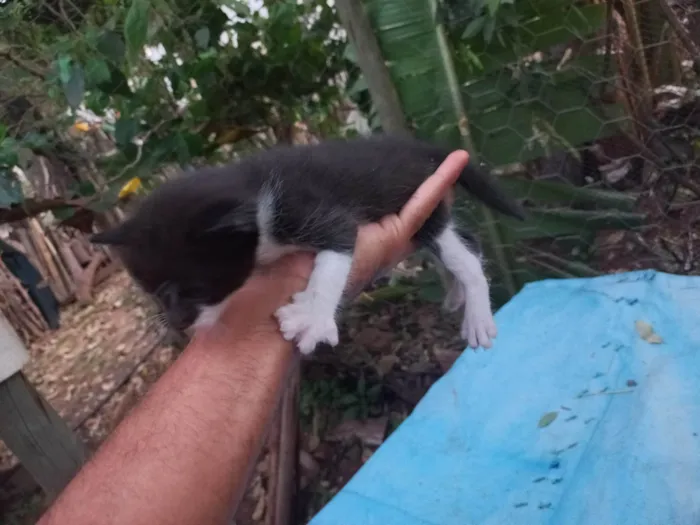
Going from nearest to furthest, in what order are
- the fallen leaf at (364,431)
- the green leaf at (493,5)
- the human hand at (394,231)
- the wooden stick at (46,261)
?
1. the human hand at (394,231)
2. the green leaf at (493,5)
3. the fallen leaf at (364,431)
4. the wooden stick at (46,261)

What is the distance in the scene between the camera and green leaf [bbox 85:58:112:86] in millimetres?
1523

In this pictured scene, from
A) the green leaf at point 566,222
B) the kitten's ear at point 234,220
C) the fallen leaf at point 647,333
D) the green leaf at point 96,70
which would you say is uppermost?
the green leaf at point 96,70

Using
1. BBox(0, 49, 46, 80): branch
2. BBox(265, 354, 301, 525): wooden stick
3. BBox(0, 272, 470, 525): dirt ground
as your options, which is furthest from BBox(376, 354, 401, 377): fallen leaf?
BBox(0, 49, 46, 80): branch

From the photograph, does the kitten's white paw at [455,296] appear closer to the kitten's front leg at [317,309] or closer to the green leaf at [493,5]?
the kitten's front leg at [317,309]

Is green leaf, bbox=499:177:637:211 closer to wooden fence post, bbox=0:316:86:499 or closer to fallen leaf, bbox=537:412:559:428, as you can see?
fallen leaf, bbox=537:412:559:428

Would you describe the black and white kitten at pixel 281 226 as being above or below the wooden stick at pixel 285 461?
above

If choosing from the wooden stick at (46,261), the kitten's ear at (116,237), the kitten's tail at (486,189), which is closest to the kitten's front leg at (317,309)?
the kitten's ear at (116,237)

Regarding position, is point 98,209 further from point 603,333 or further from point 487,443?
point 603,333

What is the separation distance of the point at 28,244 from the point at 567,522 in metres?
3.36

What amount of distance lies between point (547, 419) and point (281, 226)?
2.66 feet

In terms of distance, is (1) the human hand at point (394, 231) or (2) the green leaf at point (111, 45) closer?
(1) the human hand at point (394, 231)

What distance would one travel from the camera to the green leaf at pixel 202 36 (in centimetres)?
173

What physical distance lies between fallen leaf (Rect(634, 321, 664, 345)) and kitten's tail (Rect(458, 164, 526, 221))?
0.44 meters

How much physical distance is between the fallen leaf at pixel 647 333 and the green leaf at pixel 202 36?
4.42ft
